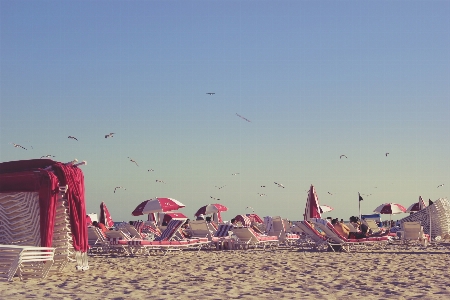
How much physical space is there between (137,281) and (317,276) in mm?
2565

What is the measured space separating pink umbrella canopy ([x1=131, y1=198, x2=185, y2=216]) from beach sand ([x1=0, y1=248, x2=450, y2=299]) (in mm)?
8519

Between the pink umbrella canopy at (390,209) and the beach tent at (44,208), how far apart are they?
813 inches

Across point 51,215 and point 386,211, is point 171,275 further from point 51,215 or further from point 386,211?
point 386,211

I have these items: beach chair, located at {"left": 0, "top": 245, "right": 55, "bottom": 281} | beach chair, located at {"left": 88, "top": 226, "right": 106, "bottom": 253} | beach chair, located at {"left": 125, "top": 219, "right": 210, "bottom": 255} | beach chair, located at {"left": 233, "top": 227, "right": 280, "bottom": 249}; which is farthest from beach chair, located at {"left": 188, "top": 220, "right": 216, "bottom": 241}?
beach chair, located at {"left": 0, "top": 245, "right": 55, "bottom": 281}

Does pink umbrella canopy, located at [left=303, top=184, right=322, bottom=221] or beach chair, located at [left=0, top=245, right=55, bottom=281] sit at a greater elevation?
pink umbrella canopy, located at [left=303, top=184, right=322, bottom=221]

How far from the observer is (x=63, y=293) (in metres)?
7.56

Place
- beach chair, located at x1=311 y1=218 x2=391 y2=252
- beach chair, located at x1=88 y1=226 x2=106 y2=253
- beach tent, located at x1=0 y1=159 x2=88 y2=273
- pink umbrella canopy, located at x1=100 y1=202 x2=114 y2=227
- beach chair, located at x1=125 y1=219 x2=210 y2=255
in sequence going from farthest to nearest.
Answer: pink umbrella canopy, located at x1=100 y1=202 x2=114 y2=227 → beach chair, located at x1=311 y1=218 x2=391 y2=252 → beach chair, located at x1=88 y1=226 x2=106 y2=253 → beach chair, located at x1=125 y1=219 x2=210 y2=255 → beach tent, located at x1=0 y1=159 x2=88 y2=273

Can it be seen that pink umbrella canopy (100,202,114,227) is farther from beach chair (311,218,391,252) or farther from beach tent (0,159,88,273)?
beach tent (0,159,88,273)

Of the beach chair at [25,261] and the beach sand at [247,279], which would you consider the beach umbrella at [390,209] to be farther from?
the beach chair at [25,261]

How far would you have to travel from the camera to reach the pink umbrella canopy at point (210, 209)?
2768cm

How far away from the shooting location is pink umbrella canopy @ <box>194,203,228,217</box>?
2768 centimetres

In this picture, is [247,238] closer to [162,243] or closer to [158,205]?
[162,243]

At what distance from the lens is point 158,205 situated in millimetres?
21547

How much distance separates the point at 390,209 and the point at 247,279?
2061cm
